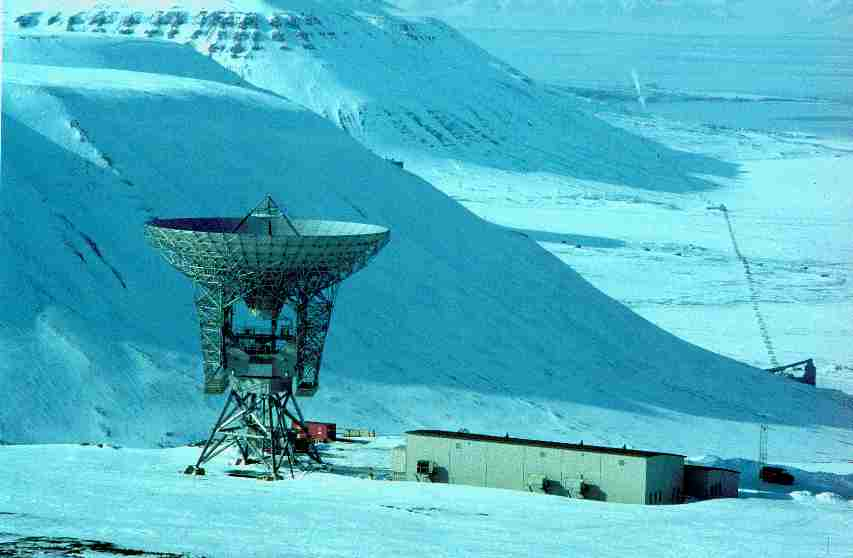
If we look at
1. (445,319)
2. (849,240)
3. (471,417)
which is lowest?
(471,417)

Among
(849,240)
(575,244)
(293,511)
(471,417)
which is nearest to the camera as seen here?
(293,511)

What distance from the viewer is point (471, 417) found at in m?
88.0

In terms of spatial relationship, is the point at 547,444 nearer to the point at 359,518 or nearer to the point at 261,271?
the point at 359,518

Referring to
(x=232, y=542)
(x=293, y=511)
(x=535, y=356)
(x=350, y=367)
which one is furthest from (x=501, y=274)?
(x=232, y=542)

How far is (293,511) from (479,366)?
37.4m

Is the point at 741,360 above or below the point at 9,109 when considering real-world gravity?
below

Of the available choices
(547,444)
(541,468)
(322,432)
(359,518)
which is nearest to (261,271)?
(359,518)

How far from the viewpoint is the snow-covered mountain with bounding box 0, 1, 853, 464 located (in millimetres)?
83562

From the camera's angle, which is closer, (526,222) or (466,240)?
(466,240)

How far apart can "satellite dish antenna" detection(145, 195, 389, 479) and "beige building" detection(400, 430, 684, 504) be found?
17.3 feet

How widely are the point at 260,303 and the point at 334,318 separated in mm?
27809

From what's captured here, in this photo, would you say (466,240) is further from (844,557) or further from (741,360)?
(844,557)

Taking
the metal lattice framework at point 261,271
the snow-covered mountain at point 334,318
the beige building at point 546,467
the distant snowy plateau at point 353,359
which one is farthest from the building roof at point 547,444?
the snow-covered mountain at point 334,318

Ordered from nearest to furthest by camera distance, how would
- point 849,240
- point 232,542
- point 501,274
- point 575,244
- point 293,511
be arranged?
point 232,542 < point 293,511 < point 501,274 < point 575,244 < point 849,240
